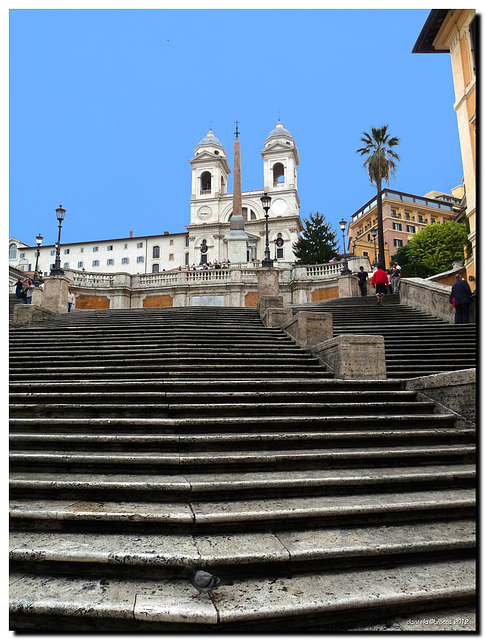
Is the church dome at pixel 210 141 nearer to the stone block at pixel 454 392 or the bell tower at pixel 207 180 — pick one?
the bell tower at pixel 207 180

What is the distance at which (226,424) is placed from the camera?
17.5ft

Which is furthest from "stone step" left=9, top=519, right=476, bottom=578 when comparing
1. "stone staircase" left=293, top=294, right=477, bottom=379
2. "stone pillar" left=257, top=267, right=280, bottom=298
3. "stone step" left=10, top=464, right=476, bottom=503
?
"stone pillar" left=257, top=267, right=280, bottom=298

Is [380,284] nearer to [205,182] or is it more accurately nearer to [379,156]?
[379,156]

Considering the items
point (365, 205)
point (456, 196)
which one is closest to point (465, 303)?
point (365, 205)

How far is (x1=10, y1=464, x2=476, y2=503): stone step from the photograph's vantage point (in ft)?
13.0

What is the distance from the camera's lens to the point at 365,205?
8456 centimetres

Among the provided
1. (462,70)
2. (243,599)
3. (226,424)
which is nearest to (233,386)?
(226,424)

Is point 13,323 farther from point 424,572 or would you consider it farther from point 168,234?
point 168,234

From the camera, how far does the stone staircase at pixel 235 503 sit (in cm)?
272

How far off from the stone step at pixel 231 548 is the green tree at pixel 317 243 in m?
39.2

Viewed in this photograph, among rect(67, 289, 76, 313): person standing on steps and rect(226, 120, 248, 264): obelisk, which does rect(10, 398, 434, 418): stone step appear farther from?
rect(226, 120, 248, 264): obelisk

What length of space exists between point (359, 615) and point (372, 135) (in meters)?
41.7


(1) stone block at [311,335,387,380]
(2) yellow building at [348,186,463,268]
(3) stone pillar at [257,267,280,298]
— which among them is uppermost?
(2) yellow building at [348,186,463,268]

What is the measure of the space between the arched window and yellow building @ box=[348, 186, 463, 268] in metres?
28.8
